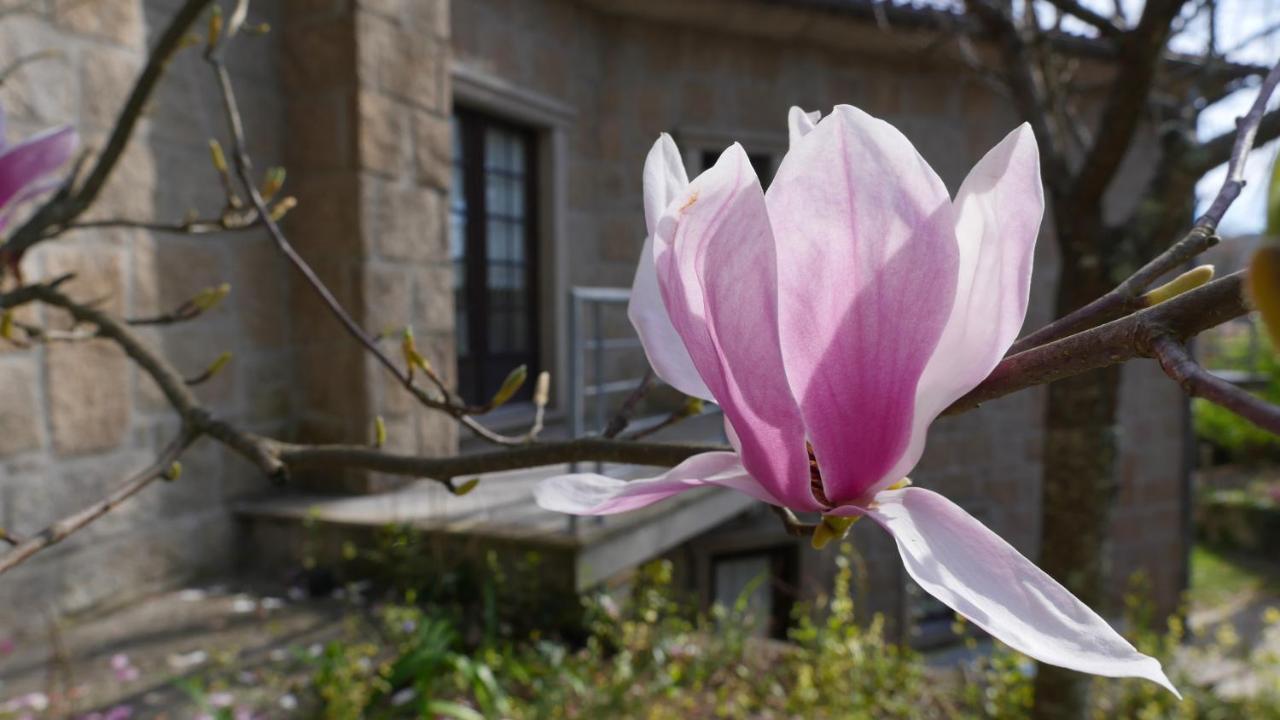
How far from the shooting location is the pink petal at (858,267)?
31 cm

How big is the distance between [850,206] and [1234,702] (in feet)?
13.1

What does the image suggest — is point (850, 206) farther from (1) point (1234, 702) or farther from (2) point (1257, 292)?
(1) point (1234, 702)

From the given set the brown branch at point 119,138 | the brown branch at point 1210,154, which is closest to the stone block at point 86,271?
the brown branch at point 119,138

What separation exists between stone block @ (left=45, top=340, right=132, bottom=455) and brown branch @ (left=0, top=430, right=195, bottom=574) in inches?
89.7

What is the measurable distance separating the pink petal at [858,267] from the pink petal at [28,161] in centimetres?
61

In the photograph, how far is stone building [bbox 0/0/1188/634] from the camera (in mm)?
2686

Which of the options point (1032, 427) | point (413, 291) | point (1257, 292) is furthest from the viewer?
point (1032, 427)

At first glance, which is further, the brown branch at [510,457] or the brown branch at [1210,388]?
the brown branch at [510,457]

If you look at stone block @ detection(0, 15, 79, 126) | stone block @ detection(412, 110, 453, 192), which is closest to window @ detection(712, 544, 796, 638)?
stone block @ detection(412, 110, 453, 192)

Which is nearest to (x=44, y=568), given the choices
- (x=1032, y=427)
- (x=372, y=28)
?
(x=372, y=28)

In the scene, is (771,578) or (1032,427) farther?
(1032,427)

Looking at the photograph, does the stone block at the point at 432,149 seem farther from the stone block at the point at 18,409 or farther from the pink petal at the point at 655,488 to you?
the pink petal at the point at 655,488

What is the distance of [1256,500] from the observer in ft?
28.4

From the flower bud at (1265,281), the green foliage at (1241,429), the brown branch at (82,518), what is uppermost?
the flower bud at (1265,281)
